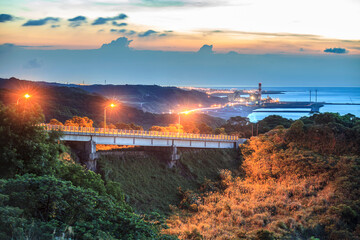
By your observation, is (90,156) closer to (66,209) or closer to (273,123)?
(66,209)

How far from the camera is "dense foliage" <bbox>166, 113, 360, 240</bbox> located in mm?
43906

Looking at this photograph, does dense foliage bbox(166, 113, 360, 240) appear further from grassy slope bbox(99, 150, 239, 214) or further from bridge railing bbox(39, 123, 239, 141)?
bridge railing bbox(39, 123, 239, 141)

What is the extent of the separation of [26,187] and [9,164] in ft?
39.7

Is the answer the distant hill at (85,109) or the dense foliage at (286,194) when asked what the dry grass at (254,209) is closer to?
the dense foliage at (286,194)

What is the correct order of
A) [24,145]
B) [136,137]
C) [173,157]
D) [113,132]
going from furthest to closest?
1. [173,157]
2. [136,137]
3. [113,132]
4. [24,145]

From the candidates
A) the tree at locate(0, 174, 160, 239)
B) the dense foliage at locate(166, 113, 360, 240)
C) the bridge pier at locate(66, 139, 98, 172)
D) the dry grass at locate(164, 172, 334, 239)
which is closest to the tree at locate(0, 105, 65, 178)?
the tree at locate(0, 174, 160, 239)

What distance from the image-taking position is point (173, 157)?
208ft

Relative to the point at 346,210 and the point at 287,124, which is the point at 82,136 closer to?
the point at 346,210

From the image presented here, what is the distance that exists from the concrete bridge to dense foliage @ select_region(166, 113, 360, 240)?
18.5ft

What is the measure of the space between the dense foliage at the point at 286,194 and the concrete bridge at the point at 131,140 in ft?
18.5

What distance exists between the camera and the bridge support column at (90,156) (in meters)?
52.5

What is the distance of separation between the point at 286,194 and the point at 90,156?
24063mm

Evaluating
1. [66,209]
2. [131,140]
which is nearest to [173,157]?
[131,140]

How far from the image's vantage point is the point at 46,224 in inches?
809
